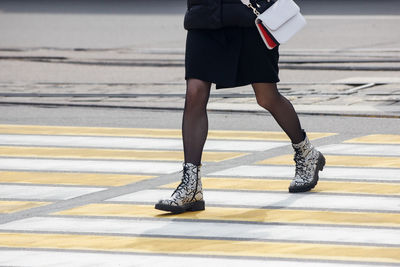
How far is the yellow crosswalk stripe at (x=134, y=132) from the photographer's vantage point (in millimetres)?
10586

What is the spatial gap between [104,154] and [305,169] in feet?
7.65

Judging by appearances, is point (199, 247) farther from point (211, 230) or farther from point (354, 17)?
point (354, 17)

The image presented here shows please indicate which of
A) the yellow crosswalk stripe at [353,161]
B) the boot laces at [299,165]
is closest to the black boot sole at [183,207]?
the boot laces at [299,165]

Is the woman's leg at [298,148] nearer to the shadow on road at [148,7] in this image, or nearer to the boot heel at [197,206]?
the boot heel at [197,206]

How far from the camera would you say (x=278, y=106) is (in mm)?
7594

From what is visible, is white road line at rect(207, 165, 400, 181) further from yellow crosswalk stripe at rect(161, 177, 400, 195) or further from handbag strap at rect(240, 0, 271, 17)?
handbag strap at rect(240, 0, 271, 17)

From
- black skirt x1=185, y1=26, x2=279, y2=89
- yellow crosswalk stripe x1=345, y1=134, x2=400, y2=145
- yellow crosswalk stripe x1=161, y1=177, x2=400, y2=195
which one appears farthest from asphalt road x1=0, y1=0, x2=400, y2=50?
black skirt x1=185, y1=26, x2=279, y2=89

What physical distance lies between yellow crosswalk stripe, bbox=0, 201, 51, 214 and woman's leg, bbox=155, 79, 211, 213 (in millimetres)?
857

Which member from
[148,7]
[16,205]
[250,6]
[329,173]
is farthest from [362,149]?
[148,7]

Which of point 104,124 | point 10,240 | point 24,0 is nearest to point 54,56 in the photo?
point 104,124

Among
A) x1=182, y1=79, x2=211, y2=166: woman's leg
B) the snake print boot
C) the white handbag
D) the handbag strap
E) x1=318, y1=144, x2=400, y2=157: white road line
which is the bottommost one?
x1=318, y1=144, x2=400, y2=157: white road line

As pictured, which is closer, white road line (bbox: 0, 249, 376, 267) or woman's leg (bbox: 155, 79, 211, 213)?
white road line (bbox: 0, 249, 376, 267)

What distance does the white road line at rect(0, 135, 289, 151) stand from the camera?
9.97m

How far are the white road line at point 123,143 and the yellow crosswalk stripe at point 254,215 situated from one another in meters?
2.62
